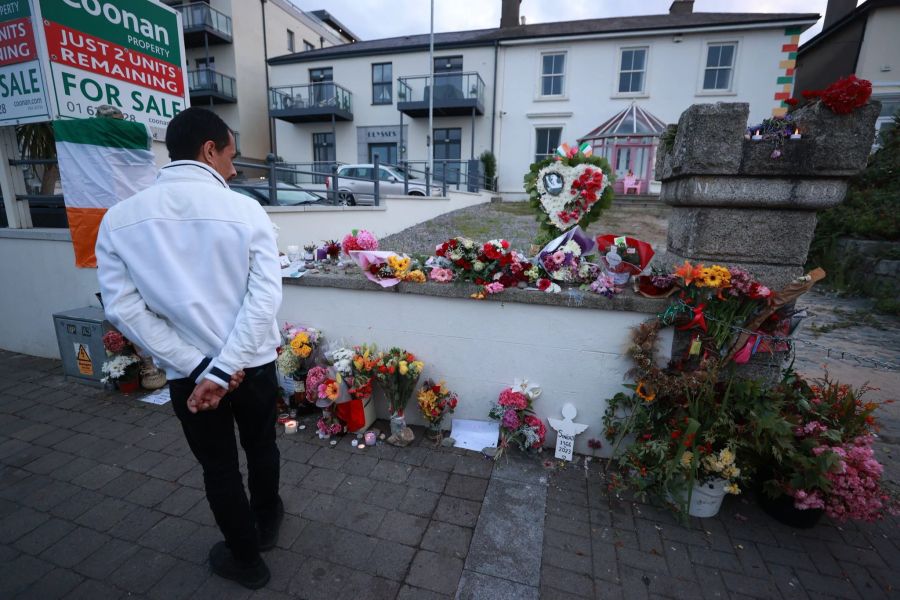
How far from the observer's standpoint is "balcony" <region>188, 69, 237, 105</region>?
17969 mm

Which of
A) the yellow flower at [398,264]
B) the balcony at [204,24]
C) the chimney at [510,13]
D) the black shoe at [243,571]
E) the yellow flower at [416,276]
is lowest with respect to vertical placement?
the black shoe at [243,571]

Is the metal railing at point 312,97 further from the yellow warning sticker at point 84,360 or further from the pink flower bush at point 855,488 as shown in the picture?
the pink flower bush at point 855,488

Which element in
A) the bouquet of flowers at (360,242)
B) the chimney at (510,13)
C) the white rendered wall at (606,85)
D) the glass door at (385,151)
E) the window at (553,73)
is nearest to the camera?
the bouquet of flowers at (360,242)

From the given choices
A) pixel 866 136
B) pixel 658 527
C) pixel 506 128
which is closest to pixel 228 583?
pixel 658 527

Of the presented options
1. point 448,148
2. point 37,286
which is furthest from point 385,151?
point 37,286

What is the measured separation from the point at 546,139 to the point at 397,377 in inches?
635

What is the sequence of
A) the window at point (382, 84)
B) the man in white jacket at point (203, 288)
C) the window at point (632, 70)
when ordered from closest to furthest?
the man in white jacket at point (203, 288) → the window at point (632, 70) → the window at point (382, 84)

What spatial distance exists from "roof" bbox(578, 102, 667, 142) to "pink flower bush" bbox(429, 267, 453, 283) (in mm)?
14336

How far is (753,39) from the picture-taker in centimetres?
1447

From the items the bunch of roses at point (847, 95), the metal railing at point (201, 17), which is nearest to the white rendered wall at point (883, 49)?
the bunch of roses at point (847, 95)

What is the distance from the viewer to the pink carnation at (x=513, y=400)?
2.87 m

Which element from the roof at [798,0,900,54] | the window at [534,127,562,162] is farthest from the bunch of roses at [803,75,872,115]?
the roof at [798,0,900,54]

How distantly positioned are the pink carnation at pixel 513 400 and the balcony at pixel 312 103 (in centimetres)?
1781

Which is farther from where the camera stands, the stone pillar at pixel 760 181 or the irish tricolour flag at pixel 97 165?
the irish tricolour flag at pixel 97 165
